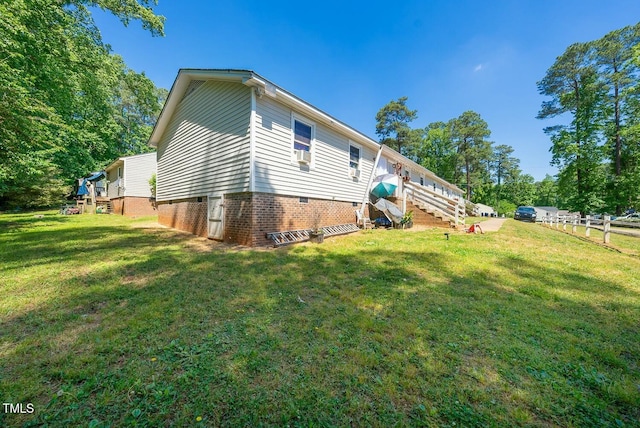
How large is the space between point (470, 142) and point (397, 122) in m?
13.5

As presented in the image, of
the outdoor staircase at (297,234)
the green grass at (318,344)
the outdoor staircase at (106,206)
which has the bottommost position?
the green grass at (318,344)

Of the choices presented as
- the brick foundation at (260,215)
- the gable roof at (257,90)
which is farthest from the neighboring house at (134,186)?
the brick foundation at (260,215)

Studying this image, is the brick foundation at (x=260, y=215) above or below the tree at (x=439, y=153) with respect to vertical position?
below

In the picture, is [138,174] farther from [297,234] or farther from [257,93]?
[297,234]

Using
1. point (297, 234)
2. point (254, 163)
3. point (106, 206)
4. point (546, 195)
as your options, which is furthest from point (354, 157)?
point (546, 195)

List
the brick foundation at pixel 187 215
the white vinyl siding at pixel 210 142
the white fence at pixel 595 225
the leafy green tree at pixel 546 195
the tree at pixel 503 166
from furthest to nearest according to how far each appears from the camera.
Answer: the leafy green tree at pixel 546 195 < the tree at pixel 503 166 < the brick foundation at pixel 187 215 < the white fence at pixel 595 225 < the white vinyl siding at pixel 210 142

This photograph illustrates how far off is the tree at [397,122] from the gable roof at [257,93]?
24.1 m

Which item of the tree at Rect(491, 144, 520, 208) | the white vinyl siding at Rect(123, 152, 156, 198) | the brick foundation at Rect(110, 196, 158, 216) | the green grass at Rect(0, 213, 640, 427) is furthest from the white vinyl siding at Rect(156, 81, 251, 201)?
the tree at Rect(491, 144, 520, 208)

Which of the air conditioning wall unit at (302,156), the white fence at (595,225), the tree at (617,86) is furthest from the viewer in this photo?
the tree at (617,86)

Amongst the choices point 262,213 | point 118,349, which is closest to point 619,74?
point 262,213

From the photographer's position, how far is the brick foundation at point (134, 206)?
1862cm

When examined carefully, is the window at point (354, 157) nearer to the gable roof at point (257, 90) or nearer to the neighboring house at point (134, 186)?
the gable roof at point (257, 90)

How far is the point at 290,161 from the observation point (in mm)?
8289

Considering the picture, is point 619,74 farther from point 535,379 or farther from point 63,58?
point 63,58
